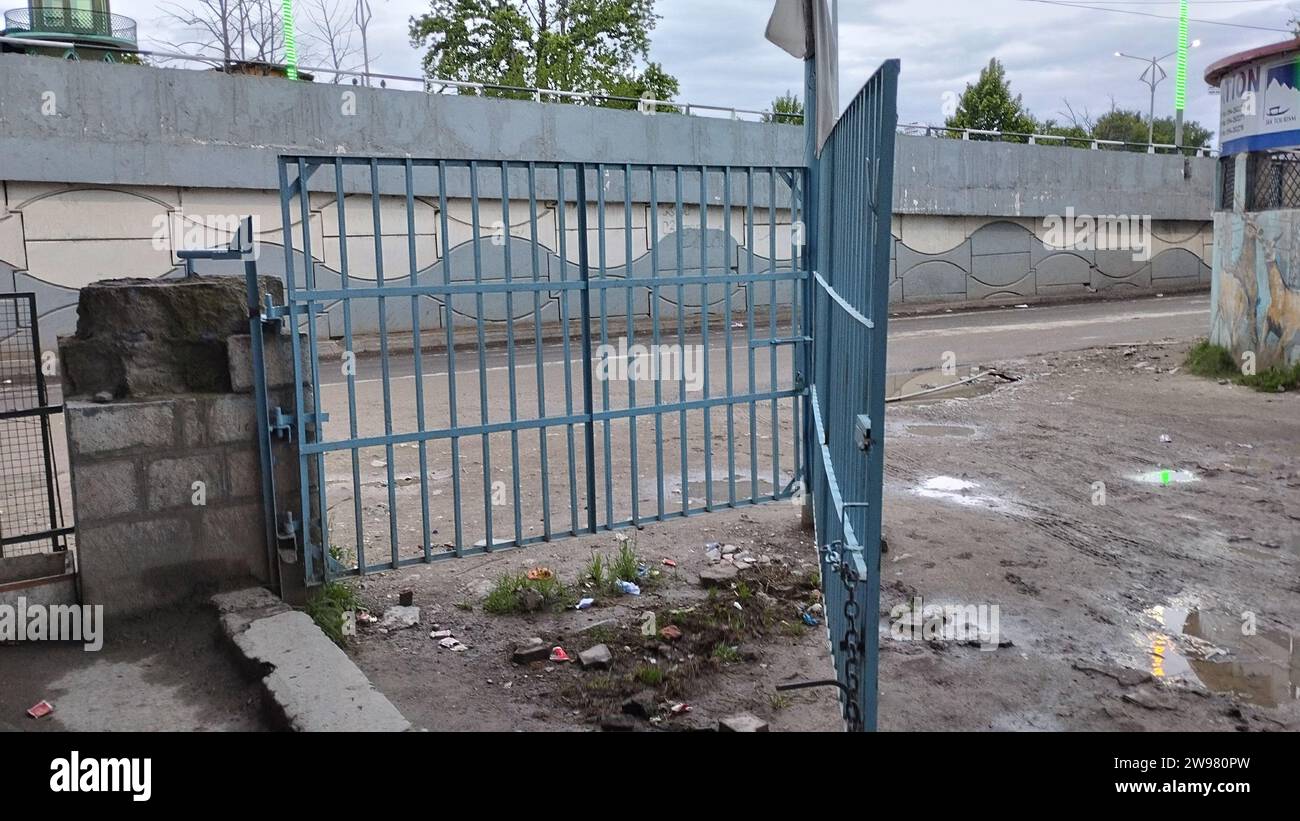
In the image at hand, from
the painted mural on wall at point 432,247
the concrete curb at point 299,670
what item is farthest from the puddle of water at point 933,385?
the concrete curb at point 299,670

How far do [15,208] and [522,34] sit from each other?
22.6m

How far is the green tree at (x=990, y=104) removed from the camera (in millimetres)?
44375

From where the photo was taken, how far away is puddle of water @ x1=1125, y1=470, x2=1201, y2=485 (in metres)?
7.74

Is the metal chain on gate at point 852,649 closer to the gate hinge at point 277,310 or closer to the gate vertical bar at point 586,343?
the gate vertical bar at point 586,343

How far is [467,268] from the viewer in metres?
18.3

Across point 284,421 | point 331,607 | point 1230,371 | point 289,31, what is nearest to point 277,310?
point 284,421

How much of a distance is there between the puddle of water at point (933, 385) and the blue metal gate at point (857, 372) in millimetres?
6796

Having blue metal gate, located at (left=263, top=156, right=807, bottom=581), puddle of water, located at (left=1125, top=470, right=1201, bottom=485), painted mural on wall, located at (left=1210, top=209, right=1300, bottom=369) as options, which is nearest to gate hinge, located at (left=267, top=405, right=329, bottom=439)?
blue metal gate, located at (left=263, top=156, right=807, bottom=581)

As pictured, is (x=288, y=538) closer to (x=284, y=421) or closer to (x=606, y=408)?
(x=284, y=421)

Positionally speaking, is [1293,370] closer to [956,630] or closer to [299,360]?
[956,630]

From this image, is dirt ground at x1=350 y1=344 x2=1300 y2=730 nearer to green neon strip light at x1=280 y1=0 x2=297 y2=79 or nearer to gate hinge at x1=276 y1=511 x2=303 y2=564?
gate hinge at x1=276 y1=511 x2=303 y2=564
